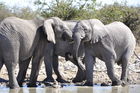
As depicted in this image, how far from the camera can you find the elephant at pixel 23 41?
14.4m

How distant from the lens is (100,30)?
16.0m

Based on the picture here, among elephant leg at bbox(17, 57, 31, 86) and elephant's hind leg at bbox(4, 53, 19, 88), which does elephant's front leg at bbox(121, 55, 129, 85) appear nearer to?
elephant leg at bbox(17, 57, 31, 86)

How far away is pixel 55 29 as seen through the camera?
16281 mm

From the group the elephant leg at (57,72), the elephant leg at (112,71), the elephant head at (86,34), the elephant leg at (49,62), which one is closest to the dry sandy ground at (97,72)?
the elephant leg at (57,72)

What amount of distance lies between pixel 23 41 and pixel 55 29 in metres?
1.72

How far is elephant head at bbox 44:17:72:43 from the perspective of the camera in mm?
15734

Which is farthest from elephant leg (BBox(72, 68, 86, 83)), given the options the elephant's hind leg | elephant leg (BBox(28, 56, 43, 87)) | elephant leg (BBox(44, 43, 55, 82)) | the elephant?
the elephant's hind leg

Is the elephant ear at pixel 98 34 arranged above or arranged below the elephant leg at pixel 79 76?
above

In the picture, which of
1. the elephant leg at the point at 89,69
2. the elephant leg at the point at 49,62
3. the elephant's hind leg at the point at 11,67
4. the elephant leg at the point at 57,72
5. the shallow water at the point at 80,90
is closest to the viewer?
the shallow water at the point at 80,90

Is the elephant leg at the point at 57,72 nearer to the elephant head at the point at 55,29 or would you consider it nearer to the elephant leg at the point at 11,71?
the elephant head at the point at 55,29

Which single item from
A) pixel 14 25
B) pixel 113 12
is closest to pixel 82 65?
pixel 14 25

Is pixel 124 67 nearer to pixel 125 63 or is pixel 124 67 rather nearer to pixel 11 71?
pixel 125 63


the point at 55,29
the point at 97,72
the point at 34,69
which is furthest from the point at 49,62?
the point at 97,72

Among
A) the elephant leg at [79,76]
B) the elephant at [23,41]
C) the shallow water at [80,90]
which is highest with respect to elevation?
the elephant at [23,41]
